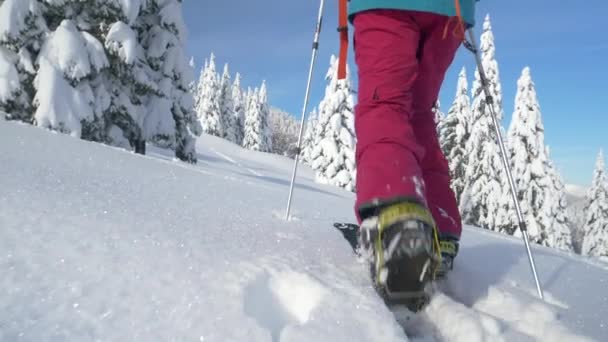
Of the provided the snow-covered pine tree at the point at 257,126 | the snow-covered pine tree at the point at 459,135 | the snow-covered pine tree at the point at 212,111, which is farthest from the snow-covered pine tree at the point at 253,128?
the snow-covered pine tree at the point at 459,135

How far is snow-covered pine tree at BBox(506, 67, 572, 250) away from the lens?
21.7 m

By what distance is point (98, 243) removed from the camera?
3.42ft

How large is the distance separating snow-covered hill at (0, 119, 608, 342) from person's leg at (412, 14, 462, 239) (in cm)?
23

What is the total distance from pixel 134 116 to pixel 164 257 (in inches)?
447

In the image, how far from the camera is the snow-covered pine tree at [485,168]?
21750 millimetres

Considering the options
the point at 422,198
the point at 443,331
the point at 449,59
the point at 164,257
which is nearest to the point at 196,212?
the point at 164,257

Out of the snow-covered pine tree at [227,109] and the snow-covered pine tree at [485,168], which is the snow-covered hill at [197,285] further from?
the snow-covered pine tree at [227,109]

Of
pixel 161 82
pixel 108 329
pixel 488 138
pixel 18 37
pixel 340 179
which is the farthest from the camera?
pixel 340 179

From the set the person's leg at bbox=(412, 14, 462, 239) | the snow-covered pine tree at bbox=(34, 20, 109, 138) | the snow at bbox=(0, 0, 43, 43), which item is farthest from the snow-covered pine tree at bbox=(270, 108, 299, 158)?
the person's leg at bbox=(412, 14, 462, 239)

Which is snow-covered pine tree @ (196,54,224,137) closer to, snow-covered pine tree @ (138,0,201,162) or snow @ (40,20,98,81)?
snow-covered pine tree @ (138,0,201,162)

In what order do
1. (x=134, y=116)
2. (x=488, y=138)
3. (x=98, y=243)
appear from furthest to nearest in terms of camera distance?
(x=488, y=138) → (x=134, y=116) → (x=98, y=243)

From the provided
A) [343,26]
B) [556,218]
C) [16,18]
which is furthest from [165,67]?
[556,218]

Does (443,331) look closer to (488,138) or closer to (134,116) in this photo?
(134,116)

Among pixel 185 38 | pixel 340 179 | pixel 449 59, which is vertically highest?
pixel 185 38
